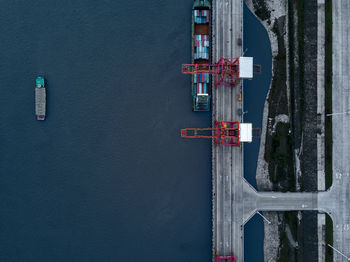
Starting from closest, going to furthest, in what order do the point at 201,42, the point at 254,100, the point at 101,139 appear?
the point at 201,42 → the point at 101,139 → the point at 254,100

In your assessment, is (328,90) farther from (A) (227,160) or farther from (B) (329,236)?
(B) (329,236)

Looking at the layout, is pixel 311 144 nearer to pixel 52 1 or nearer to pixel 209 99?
pixel 209 99

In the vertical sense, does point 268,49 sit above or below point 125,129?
above

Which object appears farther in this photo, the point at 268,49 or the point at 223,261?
the point at 268,49

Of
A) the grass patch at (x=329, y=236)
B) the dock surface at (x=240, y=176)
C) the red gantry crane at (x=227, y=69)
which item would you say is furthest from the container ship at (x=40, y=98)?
the grass patch at (x=329, y=236)

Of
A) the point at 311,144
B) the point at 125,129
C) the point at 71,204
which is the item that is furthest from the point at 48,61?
the point at 311,144

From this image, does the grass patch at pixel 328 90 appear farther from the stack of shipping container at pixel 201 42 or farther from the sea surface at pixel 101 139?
the stack of shipping container at pixel 201 42

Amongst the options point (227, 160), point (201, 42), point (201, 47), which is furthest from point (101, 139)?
point (201, 42)
